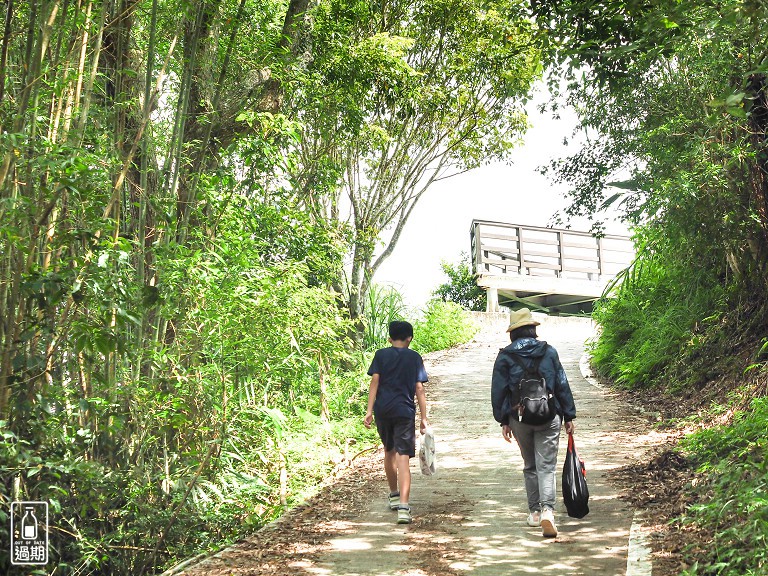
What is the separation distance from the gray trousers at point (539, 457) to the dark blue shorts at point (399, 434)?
810 mm

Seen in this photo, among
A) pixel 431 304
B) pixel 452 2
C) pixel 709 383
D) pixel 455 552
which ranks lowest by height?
pixel 455 552

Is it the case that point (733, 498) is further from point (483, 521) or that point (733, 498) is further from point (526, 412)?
point (483, 521)

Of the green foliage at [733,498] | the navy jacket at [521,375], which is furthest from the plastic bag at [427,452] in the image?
the green foliage at [733,498]

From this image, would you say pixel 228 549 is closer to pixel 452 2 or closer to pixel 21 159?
pixel 21 159

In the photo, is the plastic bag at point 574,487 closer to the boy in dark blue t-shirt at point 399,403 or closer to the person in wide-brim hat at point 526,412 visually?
the person in wide-brim hat at point 526,412

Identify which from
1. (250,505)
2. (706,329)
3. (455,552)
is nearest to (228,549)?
(250,505)

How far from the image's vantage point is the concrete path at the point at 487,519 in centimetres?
562

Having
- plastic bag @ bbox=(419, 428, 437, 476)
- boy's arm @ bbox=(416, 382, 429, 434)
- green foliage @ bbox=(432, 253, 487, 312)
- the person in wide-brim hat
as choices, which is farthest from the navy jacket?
green foliage @ bbox=(432, 253, 487, 312)

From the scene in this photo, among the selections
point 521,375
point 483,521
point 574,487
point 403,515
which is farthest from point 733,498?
point 403,515

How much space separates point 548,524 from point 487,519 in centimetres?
82

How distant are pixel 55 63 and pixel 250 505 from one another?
146 inches

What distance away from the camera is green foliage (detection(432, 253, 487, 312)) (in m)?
26.1

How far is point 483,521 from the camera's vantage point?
6676 mm

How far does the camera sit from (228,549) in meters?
6.17
